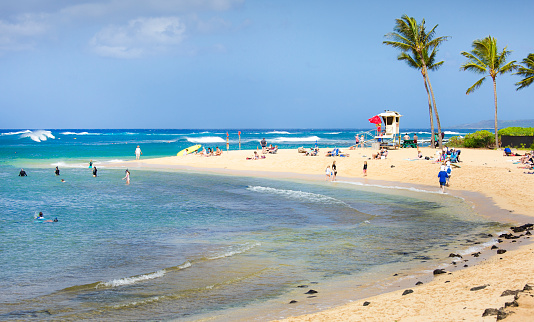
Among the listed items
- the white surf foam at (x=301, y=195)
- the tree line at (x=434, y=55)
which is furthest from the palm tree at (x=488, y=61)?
the white surf foam at (x=301, y=195)

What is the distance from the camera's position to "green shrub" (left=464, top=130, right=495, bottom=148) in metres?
41.6

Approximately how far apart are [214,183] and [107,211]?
440 inches

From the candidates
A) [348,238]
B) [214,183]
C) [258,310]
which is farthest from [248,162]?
[258,310]

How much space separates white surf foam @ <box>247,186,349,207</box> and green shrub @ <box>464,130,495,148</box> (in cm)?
2531

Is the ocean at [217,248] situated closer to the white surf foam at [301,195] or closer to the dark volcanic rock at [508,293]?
the white surf foam at [301,195]

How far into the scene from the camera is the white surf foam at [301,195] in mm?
22298

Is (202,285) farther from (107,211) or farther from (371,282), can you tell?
(107,211)

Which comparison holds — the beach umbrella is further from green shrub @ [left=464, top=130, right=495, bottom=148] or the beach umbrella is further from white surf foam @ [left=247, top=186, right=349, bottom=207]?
white surf foam @ [left=247, top=186, right=349, bottom=207]

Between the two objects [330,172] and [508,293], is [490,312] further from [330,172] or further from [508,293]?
[330,172]

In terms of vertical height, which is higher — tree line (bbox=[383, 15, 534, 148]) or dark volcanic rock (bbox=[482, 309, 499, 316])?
tree line (bbox=[383, 15, 534, 148])

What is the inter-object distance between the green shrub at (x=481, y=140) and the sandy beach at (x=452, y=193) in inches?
295

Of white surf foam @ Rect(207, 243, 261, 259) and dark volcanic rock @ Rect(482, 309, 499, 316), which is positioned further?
white surf foam @ Rect(207, 243, 261, 259)

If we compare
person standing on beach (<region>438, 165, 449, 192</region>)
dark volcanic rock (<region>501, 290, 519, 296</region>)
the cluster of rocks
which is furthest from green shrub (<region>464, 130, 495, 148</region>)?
the cluster of rocks

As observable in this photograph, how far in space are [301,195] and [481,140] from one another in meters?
26.4
